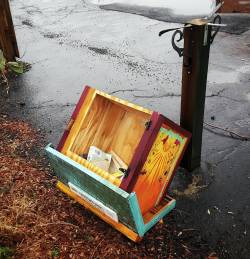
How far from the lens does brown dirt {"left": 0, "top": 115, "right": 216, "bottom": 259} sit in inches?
116

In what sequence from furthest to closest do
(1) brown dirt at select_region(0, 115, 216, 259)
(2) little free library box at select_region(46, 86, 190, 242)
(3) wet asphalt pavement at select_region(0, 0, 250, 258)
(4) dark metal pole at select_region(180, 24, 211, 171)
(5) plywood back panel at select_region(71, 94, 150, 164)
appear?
(3) wet asphalt pavement at select_region(0, 0, 250, 258)
(5) plywood back panel at select_region(71, 94, 150, 164)
(4) dark metal pole at select_region(180, 24, 211, 171)
(1) brown dirt at select_region(0, 115, 216, 259)
(2) little free library box at select_region(46, 86, 190, 242)

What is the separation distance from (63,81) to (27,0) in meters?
7.06

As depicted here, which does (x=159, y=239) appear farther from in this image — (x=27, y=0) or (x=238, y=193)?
(x=27, y=0)

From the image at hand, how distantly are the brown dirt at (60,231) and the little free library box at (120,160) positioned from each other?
11 cm

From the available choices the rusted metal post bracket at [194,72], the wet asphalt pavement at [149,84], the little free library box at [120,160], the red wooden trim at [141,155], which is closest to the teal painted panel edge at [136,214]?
the little free library box at [120,160]

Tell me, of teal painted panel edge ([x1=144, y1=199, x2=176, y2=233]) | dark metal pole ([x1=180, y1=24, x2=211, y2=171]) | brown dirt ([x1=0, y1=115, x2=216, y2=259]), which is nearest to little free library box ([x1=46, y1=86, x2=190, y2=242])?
teal painted panel edge ([x1=144, y1=199, x2=176, y2=233])

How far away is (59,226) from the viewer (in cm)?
320

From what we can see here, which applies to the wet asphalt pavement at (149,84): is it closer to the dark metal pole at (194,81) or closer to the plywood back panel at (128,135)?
the dark metal pole at (194,81)

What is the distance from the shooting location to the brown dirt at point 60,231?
294 cm

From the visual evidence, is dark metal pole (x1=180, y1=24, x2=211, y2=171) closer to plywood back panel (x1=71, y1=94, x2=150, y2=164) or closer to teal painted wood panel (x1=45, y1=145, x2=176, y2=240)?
plywood back panel (x1=71, y1=94, x2=150, y2=164)

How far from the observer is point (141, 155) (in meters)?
2.67

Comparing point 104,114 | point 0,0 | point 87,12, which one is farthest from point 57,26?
point 104,114

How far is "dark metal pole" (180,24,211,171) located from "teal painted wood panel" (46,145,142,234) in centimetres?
112

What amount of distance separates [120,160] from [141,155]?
0.65 metres
